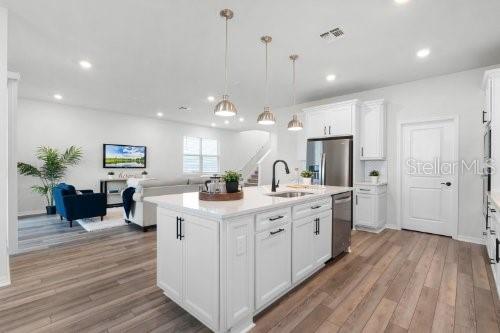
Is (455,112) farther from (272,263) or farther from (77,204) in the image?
(77,204)

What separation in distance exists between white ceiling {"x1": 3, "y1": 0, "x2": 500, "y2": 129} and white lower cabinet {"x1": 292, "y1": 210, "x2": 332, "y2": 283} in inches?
87.2

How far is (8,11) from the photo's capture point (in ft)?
8.38

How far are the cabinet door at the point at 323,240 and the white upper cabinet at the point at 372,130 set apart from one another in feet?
7.87

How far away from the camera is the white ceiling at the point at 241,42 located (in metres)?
2.48

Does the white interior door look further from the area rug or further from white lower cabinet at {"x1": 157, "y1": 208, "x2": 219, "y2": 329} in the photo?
the area rug

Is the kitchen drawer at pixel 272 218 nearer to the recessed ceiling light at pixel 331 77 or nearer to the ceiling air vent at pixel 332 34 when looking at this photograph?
the ceiling air vent at pixel 332 34

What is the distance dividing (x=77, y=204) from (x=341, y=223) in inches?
195

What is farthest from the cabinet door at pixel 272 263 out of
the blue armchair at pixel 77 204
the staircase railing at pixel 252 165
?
the staircase railing at pixel 252 165

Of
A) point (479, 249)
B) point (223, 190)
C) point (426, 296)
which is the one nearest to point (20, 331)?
point (223, 190)

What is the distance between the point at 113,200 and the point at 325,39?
7.09m

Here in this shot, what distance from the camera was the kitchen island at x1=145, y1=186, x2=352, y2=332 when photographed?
1728mm

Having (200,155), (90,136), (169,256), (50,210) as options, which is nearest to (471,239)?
(169,256)

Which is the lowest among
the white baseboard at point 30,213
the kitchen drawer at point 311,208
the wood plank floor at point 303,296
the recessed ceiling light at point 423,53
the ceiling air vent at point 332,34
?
the wood plank floor at point 303,296

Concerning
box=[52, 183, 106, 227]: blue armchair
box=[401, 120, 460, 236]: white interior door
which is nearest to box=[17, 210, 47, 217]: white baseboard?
box=[52, 183, 106, 227]: blue armchair
